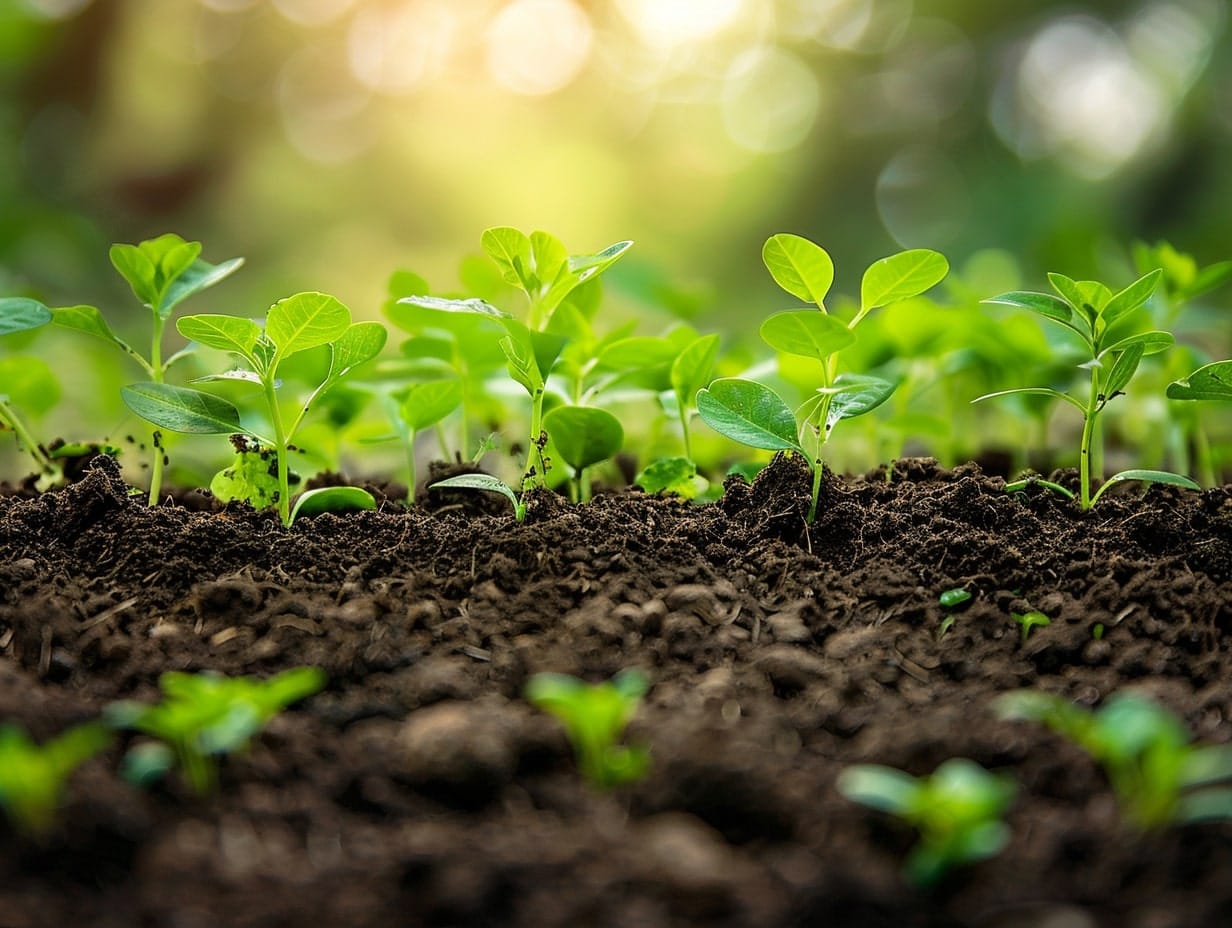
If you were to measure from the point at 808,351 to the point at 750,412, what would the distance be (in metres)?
0.09

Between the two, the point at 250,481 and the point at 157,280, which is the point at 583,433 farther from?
the point at 157,280

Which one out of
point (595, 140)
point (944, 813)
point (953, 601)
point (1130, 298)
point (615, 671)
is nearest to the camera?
point (944, 813)

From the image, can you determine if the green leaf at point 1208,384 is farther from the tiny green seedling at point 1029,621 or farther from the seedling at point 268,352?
the seedling at point 268,352

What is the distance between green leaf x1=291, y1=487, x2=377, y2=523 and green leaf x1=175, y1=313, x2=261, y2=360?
0.57 feet

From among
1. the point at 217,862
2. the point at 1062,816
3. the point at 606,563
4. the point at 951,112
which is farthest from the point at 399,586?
the point at 951,112

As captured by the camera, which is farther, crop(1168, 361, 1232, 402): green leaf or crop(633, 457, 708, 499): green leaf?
crop(633, 457, 708, 499): green leaf

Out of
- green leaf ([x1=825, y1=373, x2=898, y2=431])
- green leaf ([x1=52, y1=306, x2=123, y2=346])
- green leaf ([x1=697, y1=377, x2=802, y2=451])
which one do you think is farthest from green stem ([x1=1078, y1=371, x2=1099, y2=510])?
green leaf ([x1=52, y1=306, x2=123, y2=346])

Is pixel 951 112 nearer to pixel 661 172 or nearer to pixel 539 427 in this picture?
pixel 661 172

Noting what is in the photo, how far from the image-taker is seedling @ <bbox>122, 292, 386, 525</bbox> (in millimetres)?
955

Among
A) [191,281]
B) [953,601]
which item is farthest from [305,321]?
[953,601]

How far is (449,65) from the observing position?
4.34 metres

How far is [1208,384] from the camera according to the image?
1.02m

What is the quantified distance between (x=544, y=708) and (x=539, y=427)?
433 millimetres

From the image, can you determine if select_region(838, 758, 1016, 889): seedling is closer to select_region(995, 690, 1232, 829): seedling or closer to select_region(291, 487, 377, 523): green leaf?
select_region(995, 690, 1232, 829): seedling
